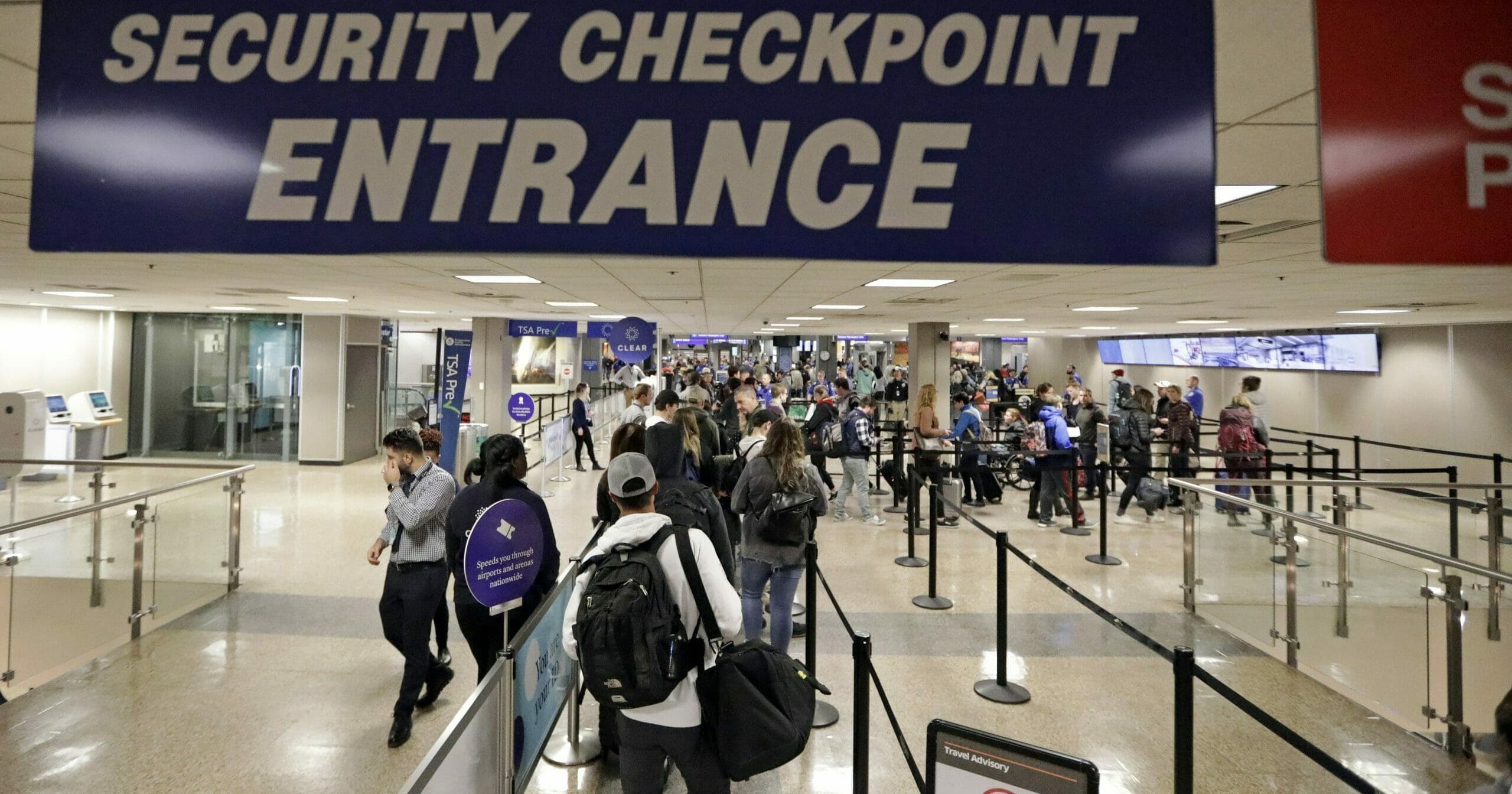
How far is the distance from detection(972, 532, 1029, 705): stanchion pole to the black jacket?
2578mm

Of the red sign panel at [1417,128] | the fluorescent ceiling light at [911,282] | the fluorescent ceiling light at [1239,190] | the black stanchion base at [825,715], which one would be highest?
the fluorescent ceiling light at [911,282]

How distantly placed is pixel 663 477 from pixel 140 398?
1585cm

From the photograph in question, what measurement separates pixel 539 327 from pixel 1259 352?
591 inches

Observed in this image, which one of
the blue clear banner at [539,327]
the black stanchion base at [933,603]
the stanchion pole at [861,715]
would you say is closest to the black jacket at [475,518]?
the stanchion pole at [861,715]

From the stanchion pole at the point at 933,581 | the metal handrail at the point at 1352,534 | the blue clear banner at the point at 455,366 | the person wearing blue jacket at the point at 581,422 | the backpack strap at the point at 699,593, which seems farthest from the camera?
the person wearing blue jacket at the point at 581,422

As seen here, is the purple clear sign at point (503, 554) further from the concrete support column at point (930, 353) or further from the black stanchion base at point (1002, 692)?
the concrete support column at point (930, 353)

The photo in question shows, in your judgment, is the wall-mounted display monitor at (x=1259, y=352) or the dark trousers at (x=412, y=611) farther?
the wall-mounted display monitor at (x=1259, y=352)

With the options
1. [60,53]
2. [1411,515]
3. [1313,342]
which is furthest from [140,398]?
[1313,342]

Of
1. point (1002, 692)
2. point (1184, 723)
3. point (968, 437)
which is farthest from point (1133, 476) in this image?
point (1184, 723)

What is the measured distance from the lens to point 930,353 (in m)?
13.3

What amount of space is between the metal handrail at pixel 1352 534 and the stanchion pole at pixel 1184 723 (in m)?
2.84

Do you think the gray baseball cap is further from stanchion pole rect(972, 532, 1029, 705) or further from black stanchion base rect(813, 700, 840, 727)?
stanchion pole rect(972, 532, 1029, 705)

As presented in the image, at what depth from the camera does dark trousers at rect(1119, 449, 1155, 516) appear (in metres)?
9.73

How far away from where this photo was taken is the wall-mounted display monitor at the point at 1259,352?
45.2 ft
